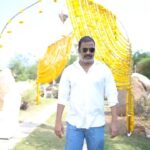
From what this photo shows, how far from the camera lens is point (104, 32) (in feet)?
29.1

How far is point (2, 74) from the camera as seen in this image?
11508mm

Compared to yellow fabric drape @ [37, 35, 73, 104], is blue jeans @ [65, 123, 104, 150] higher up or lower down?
lower down

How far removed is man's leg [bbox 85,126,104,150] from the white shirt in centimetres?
6

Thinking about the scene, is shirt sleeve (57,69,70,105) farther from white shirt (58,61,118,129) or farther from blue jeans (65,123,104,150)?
blue jeans (65,123,104,150)

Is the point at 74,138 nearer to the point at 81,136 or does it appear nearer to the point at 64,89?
the point at 81,136

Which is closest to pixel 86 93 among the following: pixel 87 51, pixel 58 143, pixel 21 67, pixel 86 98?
pixel 86 98

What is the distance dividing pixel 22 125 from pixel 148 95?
12.7 feet

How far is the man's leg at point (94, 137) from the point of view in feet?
13.7

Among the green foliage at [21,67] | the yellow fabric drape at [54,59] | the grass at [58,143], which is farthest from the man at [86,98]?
the green foliage at [21,67]

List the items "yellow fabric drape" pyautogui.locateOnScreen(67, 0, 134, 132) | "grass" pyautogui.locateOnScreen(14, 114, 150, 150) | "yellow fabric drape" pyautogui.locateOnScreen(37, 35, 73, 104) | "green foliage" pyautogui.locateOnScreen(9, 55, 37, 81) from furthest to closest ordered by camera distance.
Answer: "green foliage" pyautogui.locateOnScreen(9, 55, 37, 81)
"yellow fabric drape" pyautogui.locateOnScreen(37, 35, 73, 104)
"yellow fabric drape" pyautogui.locateOnScreen(67, 0, 134, 132)
"grass" pyautogui.locateOnScreen(14, 114, 150, 150)

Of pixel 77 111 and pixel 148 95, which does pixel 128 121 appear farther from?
pixel 77 111

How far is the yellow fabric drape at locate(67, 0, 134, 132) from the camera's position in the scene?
8.77m

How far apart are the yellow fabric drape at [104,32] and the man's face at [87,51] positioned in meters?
A: 4.55

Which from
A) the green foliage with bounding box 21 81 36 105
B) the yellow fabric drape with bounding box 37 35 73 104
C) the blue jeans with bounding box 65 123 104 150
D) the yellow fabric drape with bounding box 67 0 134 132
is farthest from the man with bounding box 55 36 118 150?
the green foliage with bounding box 21 81 36 105
